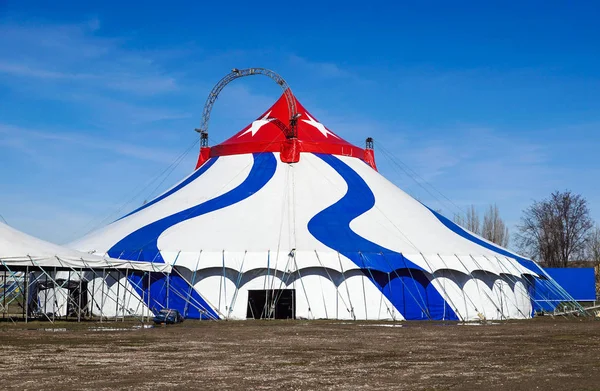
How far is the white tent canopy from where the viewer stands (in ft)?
56.9

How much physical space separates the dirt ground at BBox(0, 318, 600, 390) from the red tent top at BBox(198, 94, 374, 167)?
891 cm

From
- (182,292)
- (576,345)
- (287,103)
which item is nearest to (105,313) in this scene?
(182,292)

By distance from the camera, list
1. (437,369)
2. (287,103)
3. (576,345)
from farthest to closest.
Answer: (287,103) < (576,345) < (437,369)

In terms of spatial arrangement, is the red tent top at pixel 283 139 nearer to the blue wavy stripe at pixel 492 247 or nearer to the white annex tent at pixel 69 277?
the blue wavy stripe at pixel 492 247

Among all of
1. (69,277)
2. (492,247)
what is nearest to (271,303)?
(69,277)

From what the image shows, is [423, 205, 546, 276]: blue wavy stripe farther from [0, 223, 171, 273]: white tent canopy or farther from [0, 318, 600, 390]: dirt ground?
[0, 223, 171, 273]: white tent canopy

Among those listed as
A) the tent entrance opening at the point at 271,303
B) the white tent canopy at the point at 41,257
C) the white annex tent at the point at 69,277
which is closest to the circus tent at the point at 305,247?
the tent entrance opening at the point at 271,303

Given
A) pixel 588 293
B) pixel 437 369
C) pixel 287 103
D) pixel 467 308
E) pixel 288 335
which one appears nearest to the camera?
pixel 437 369

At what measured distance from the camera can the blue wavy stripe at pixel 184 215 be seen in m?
20.6

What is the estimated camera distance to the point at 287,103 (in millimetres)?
25547

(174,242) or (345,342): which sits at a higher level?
(174,242)

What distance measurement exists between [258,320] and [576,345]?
8663mm

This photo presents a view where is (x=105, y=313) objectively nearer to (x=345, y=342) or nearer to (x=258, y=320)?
(x=258, y=320)

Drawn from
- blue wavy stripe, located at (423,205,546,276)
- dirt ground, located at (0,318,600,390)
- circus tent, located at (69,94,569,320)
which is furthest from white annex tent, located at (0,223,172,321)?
blue wavy stripe, located at (423,205,546,276)
